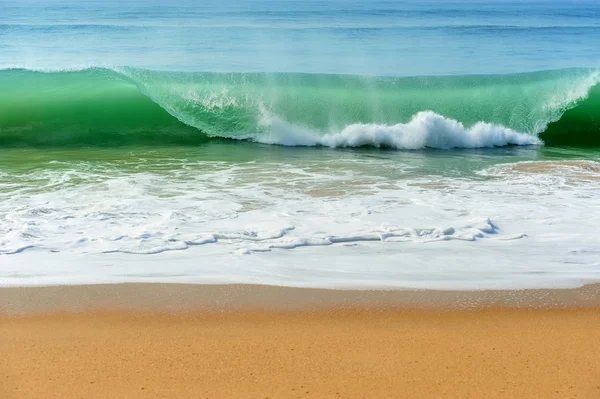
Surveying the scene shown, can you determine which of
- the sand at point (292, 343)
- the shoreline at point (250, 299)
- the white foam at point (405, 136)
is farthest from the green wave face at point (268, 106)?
the sand at point (292, 343)

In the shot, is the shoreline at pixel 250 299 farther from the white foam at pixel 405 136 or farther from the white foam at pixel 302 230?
the white foam at pixel 405 136

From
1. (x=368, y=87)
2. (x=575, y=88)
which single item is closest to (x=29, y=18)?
(x=368, y=87)

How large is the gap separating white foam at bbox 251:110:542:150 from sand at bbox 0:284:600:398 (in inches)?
282

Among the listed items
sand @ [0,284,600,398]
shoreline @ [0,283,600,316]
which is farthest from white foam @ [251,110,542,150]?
sand @ [0,284,600,398]

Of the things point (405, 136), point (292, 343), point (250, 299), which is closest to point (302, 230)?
point (250, 299)

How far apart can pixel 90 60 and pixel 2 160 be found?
10.4 meters

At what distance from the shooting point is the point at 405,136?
11.6 metres

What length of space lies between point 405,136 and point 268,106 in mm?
2843

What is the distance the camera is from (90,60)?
63.8 ft

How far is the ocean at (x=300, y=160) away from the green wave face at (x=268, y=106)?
0.06m

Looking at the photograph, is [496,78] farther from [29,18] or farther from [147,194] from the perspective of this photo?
Answer: [29,18]

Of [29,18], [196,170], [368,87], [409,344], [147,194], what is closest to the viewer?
[409,344]

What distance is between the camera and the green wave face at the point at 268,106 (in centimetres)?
1219

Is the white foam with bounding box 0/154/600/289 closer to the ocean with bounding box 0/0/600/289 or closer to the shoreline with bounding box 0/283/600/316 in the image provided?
the ocean with bounding box 0/0/600/289
